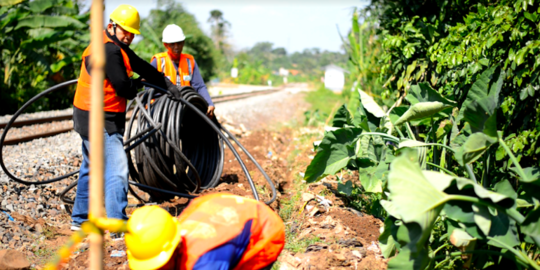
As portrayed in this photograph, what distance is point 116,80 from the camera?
3854 millimetres

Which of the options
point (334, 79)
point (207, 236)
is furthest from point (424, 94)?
point (334, 79)

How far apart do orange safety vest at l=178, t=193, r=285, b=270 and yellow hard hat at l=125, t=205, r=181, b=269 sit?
194mm

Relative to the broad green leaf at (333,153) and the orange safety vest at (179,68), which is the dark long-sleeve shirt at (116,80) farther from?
the broad green leaf at (333,153)

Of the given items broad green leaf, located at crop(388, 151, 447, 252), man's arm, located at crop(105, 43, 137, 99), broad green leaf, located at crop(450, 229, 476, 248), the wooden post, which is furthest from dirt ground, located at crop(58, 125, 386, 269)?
the wooden post

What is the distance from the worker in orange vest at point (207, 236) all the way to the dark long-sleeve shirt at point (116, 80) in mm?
1458

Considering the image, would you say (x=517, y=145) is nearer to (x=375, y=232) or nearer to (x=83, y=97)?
(x=375, y=232)

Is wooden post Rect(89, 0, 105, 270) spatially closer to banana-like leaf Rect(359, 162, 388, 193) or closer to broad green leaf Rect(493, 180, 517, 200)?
broad green leaf Rect(493, 180, 517, 200)

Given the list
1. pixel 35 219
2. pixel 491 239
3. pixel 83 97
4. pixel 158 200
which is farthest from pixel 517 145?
pixel 35 219

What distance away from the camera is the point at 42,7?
13.8m

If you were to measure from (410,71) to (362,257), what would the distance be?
119 inches

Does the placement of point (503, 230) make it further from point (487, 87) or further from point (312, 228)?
point (312, 228)

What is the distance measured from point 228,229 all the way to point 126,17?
228 cm

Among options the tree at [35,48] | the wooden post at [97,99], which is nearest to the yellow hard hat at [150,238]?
the wooden post at [97,99]

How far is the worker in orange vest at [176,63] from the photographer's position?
18.6ft
